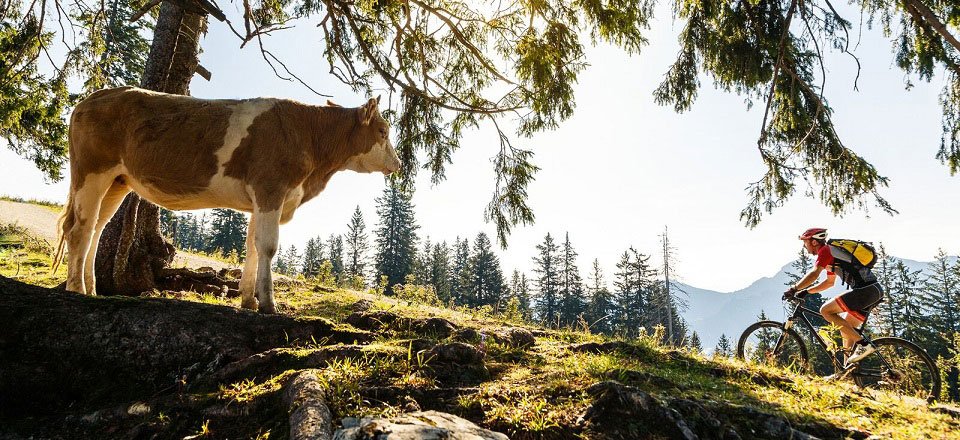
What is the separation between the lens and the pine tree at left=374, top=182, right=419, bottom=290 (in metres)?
59.6

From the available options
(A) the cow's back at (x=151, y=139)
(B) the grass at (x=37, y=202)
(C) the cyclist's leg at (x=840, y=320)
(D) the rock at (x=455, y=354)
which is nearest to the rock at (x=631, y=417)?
(D) the rock at (x=455, y=354)

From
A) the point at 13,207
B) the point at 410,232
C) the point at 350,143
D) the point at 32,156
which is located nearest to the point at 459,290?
the point at 410,232

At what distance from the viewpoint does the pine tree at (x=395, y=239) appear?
2345 inches

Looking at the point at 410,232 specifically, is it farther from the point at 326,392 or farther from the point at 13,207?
the point at 326,392

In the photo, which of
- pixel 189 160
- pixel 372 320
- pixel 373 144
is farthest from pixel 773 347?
pixel 189 160

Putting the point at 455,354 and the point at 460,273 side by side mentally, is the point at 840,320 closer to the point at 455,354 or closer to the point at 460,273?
the point at 455,354

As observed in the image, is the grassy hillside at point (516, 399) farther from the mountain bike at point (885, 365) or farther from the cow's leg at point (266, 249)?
the mountain bike at point (885, 365)

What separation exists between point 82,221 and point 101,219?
0.44 metres

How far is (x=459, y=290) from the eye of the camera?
66.4 meters

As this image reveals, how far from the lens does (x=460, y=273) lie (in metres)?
71.5

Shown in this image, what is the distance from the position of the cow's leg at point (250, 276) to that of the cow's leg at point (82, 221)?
162cm

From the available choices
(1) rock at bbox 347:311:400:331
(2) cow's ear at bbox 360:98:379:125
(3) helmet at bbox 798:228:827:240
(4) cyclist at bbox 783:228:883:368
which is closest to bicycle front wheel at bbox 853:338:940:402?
(4) cyclist at bbox 783:228:883:368

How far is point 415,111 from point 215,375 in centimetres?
595

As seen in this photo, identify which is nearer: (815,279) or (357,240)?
(815,279)
